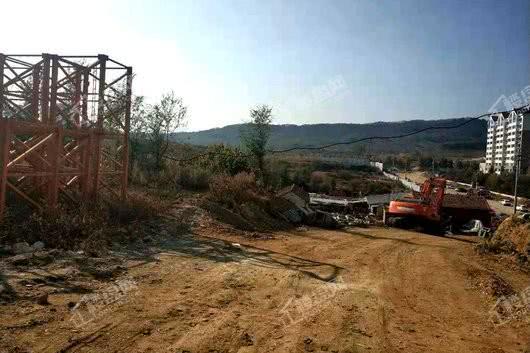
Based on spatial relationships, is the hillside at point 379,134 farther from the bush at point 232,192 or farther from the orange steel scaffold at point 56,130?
the orange steel scaffold at point 56,130

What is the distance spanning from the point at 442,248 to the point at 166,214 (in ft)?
29.3

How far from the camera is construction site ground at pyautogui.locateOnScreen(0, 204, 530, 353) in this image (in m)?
5.47

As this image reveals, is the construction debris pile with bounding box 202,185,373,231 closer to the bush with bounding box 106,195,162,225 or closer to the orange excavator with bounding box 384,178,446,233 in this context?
the orange excavator with bounding box 384,178,446,233

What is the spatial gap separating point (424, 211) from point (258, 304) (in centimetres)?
1549

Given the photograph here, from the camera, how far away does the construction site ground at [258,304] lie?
5469mm

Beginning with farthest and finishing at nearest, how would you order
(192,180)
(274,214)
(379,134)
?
1. (379,134)
2. (192,180)
3. (274,214)

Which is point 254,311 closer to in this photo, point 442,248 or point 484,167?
point 442,248

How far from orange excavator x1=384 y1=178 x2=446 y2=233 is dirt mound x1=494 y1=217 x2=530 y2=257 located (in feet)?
16.7

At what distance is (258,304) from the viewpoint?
7109mm

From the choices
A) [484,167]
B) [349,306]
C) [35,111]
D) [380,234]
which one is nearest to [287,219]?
[380,234]

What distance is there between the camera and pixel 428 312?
7285 mm

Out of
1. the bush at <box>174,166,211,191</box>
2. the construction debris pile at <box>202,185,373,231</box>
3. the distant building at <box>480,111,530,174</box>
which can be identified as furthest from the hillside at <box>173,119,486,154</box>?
the construction debris pile at <box>202,185,373,231</box>

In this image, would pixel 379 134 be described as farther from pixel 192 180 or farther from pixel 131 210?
pixel 131 210

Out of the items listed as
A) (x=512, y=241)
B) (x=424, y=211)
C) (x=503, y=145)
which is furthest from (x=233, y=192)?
(x=503, y=145)
